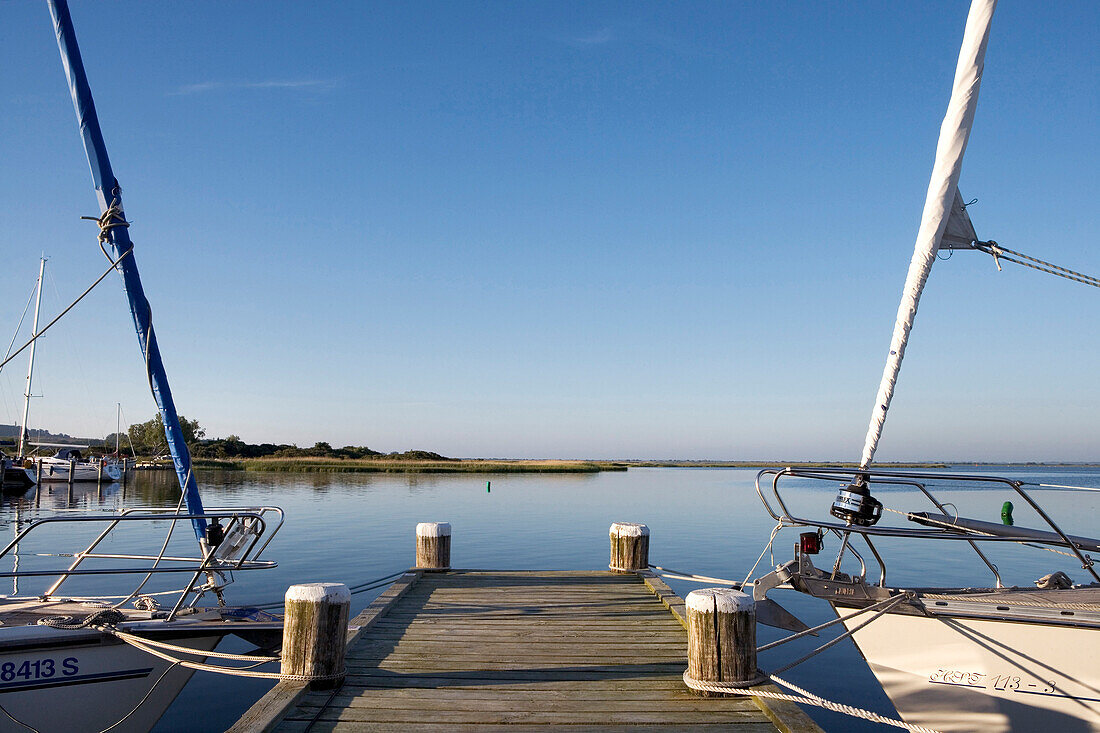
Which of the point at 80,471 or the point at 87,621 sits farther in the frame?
the point at 80,471

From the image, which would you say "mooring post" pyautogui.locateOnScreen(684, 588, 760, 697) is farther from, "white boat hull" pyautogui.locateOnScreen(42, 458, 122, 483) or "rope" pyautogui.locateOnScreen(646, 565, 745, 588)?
"white boat hull" pyautogui.locateOnScreen(42, 458, 122, 483)

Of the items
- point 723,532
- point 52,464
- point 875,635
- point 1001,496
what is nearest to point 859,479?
point 875,635

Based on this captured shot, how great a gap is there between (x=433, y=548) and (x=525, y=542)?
11615 millimetres

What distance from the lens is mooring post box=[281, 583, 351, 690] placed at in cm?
588

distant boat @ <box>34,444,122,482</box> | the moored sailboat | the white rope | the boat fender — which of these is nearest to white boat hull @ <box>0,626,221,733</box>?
the white rope

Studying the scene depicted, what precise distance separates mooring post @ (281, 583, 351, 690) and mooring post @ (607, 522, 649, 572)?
6507 mm

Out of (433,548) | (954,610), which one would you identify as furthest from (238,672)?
(433,548)

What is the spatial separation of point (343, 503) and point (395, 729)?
3219 cm

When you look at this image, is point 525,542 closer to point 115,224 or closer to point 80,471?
point 115,224

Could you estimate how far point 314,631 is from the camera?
5.89 metres

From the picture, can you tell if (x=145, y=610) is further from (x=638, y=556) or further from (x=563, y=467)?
(x=563, y=467)

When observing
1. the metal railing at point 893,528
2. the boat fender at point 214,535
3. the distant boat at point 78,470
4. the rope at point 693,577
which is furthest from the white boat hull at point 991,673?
the distant boat at point 78,470

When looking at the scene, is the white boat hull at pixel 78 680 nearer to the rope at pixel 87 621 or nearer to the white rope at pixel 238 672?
the rope at pixel 87 621

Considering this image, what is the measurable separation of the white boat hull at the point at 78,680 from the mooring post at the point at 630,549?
631cm
